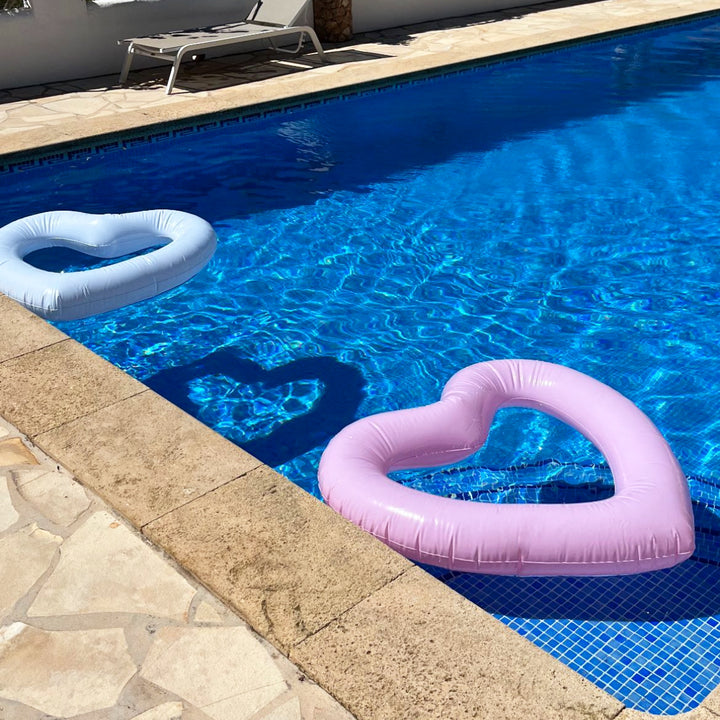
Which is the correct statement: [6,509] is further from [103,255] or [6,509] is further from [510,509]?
[103,255]

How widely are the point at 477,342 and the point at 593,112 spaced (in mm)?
5011

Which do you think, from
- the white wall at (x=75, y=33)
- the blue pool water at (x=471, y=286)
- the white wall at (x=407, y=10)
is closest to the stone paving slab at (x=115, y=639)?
the blue pool water at (x=471, y=286)

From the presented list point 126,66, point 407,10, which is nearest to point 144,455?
point 126,66

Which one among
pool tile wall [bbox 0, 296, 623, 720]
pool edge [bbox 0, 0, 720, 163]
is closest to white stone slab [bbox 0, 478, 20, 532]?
pool tile wall [bbox 0, 296, 623, 720]

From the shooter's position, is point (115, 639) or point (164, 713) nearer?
point (164, 713)

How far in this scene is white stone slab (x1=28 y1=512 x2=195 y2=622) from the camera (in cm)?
247

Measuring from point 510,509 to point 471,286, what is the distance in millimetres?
2941

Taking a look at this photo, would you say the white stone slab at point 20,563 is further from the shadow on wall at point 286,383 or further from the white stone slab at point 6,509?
the shadow on wall at point 286,383

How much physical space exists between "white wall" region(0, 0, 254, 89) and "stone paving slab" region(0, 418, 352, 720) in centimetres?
713

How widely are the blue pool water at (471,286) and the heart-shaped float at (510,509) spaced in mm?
372

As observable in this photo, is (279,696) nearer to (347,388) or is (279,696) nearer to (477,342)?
(347,388)

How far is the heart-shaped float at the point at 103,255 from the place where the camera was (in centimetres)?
390

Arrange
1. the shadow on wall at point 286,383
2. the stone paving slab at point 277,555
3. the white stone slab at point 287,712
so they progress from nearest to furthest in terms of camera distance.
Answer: the white stone slab at point 287,712 → the stone paving slab at point 277,555 → the shadow on wall at point 286,383

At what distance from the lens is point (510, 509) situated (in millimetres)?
2785
